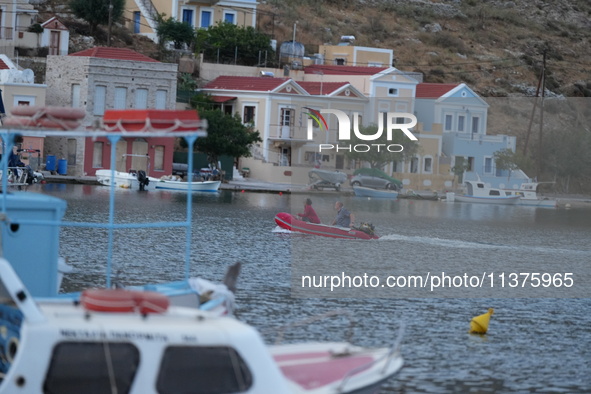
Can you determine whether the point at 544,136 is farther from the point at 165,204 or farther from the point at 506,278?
the point at 506,278

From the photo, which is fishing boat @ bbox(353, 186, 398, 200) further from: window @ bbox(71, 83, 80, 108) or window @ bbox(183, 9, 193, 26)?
window @ bbox(183, 9, 193, 26)

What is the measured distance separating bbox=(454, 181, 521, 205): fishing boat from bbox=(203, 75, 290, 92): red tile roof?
1389cm

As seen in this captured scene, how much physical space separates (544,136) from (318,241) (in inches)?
1676

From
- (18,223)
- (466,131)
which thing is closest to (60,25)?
(466,131)

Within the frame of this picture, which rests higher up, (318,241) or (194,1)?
(194,1)

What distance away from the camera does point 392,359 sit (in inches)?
506

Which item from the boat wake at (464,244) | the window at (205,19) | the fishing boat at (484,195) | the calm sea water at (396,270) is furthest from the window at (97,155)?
the boat wake at (464,244)

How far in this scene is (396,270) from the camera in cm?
3256

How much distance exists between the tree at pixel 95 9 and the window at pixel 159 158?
55.3ft

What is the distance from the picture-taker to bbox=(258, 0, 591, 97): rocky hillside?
10656 cm

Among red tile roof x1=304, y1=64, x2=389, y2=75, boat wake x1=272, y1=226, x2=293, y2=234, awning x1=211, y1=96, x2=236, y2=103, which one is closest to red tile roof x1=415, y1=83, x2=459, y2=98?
red tile roof x1=304, y1=64, x2=389, y2=75

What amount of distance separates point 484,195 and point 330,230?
3459cm

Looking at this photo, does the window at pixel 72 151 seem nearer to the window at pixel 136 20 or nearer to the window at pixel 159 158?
the window at pixel 159 158

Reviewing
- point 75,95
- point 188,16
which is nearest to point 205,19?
point 188,16
